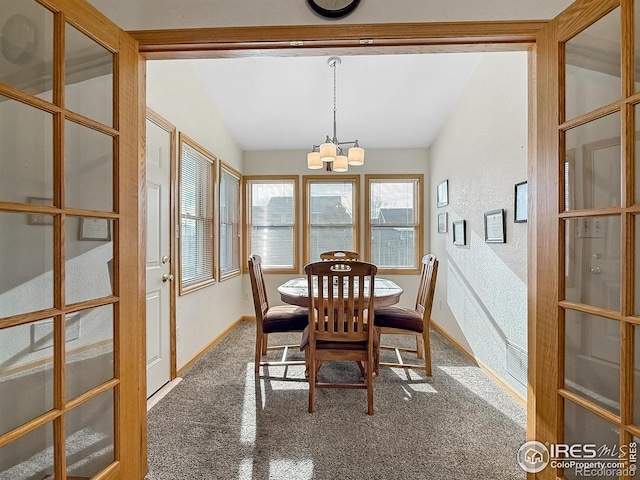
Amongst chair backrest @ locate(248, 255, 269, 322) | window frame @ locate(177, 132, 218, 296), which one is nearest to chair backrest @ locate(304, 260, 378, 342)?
chair backrest @ locate(248, 255, 269, 322)

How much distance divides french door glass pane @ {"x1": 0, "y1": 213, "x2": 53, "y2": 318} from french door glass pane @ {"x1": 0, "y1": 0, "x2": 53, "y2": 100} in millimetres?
446

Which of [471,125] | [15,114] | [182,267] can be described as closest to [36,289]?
[15,114]

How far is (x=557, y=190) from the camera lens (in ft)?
4.24

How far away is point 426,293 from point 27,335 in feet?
8.69

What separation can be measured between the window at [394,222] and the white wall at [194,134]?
2.14 meters

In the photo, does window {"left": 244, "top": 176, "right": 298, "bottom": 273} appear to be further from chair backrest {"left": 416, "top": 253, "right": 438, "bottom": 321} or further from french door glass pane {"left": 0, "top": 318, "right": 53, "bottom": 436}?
french door glass pane {"left": 0, "top": 318, "right": 53, "bottom": 436}

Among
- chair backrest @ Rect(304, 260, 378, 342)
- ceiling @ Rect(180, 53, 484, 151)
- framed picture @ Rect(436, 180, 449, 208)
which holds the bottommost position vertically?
chair backrest @ Rect(304, 260, 378, 342)

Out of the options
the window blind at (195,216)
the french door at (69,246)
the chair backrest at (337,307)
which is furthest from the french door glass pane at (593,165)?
the window blind at (195,216)

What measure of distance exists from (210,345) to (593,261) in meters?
3.35

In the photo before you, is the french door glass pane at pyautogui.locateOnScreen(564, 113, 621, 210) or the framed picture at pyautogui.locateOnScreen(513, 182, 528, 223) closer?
the french door glass pane at pyautogui.locateOnScreen(564, 113, 621, 210)

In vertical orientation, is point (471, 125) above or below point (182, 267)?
above

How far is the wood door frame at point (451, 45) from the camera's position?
136 centimetres

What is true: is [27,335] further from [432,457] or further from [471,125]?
[471,125]

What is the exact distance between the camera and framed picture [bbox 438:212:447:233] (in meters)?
3.93
